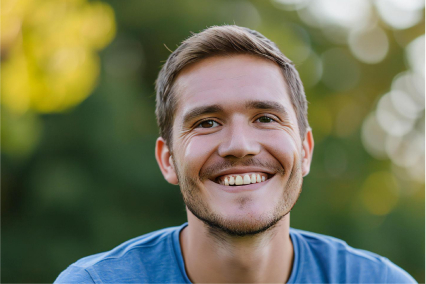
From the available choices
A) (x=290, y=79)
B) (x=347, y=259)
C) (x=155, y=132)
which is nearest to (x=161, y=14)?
(x=155, y=132)

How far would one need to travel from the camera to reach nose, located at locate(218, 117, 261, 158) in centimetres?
206

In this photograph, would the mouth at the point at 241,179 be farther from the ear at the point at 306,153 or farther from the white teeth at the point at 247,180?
the ear at the point at 306,153

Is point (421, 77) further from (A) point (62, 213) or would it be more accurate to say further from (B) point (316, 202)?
(A) point (62, 213)

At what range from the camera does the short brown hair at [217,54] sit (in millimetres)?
2344

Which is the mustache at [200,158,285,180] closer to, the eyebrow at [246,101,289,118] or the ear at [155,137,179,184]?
the eyebrow at [246,101,289,118]

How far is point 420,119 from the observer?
25.4 feet

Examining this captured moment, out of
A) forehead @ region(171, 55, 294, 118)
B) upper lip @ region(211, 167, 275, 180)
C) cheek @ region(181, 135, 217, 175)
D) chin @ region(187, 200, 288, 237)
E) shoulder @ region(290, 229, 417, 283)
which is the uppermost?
forehead @ region(171, 55, 294, 118)

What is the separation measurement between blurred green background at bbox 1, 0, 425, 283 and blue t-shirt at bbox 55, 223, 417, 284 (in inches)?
146

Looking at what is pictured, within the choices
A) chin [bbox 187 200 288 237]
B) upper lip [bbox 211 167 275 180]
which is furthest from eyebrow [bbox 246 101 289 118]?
chin [bbox 187 200 288 237]

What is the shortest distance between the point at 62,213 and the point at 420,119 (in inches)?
256

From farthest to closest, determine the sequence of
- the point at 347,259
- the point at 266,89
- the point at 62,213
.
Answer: the point at 62,213 < the point at 347,259 < the point at 266,89

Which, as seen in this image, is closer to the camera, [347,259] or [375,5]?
[347,259]

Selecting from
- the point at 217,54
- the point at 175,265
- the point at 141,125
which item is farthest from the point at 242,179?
the point at 141,125

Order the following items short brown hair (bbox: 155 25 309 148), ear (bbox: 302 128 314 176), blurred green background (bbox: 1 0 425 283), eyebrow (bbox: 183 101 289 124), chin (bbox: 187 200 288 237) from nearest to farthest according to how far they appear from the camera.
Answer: chin (bbox: 187 200 288 237) < eyebrow (bbox: 183 101 289 124) < short brown hair (bbox: 155 25 309 148) < ear (bbox: 302 128 314 176) < blurred green background (bbox: 1 0 425 283)
